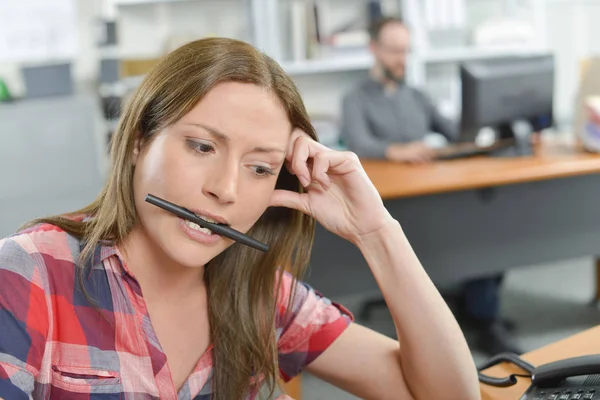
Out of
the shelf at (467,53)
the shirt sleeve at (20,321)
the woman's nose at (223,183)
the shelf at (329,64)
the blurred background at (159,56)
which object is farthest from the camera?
the shelf at (467,53)

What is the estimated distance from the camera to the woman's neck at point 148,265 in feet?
3.45

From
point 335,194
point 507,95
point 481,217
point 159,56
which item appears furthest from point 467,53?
point 335,194

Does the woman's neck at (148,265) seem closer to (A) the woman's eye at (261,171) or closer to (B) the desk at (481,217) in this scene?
(A) the woman's eye at (261,171)

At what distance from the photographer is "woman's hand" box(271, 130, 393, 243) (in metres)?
1.11

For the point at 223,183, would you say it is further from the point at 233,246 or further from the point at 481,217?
the point at 481,217

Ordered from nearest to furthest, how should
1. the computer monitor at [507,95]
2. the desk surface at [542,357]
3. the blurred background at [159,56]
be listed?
the desk surface at [542,357] → the computer monitor at [507,95] → the blurred background at [159,56]

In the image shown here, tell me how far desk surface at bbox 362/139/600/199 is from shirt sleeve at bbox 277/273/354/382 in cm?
122

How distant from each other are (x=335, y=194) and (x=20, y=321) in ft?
1.70

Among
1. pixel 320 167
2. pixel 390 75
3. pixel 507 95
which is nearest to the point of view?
pixel 320 167

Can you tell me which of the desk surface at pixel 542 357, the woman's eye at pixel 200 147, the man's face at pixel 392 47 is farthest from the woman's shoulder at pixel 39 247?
the man's face at pixel 392 47

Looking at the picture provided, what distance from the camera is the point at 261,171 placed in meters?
1.02

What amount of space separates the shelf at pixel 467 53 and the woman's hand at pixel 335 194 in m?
3.27

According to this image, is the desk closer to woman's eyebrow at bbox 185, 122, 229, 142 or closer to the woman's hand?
the woman's hand

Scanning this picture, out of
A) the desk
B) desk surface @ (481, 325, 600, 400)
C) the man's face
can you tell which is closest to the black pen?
desk surface @ (481, 325, 600, 400)
